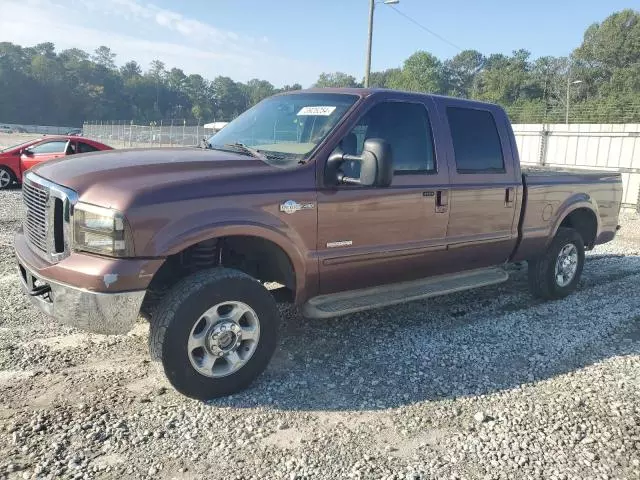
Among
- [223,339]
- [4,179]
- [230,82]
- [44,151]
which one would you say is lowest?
[4,179]

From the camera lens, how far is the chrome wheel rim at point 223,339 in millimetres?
3521

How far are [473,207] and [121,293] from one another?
124 inches

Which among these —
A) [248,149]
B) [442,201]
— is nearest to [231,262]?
[248,149]

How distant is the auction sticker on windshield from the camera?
434 centimetres

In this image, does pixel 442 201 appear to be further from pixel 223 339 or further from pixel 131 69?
pixel 131 69

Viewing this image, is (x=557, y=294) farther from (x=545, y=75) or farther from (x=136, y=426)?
(x=545, y=75)

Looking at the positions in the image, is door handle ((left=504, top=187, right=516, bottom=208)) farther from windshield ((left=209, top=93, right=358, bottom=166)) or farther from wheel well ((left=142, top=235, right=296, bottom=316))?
wheel well ((left=142, top=235, right=296, bottom=316))

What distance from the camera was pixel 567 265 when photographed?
246 inches

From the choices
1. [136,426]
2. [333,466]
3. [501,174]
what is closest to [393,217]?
[501,174]

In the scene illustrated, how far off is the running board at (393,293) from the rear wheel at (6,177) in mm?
12291

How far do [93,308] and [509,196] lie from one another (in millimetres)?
3861

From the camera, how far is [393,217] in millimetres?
4387

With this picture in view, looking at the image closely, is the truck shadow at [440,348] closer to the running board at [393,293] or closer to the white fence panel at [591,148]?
the running board at [393,293]

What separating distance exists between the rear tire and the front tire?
349 centimetres
